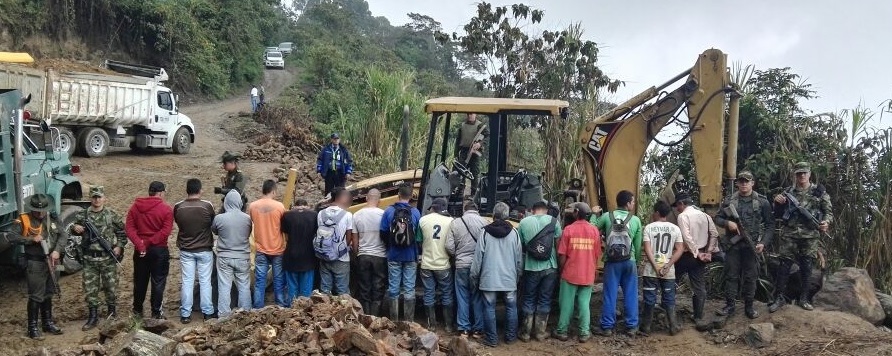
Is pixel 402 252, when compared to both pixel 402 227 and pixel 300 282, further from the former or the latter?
pixel 300 282

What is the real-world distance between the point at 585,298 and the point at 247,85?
112 ft

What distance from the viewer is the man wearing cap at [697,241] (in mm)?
7965

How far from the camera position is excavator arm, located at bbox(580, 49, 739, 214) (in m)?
8.28

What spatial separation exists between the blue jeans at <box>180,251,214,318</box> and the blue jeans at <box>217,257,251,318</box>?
0.11 metres

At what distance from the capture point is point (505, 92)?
16125 millimetres

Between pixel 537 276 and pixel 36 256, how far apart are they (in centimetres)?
522

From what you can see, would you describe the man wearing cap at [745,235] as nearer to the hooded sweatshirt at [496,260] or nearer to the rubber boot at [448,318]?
the hooded sweatshirt at [496,260]

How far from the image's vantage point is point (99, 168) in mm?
17578

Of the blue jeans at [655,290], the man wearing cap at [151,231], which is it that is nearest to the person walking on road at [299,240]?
the man wearing cap at [151,231]

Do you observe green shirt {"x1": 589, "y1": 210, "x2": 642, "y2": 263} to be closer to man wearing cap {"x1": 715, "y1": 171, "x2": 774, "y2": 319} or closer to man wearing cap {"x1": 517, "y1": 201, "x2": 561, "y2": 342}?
man wearing cap {"x1": 517, "y1": 201, "x2": 561, "y2": 342}

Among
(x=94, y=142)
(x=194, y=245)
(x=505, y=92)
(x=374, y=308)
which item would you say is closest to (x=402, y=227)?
(x=374, y=308)

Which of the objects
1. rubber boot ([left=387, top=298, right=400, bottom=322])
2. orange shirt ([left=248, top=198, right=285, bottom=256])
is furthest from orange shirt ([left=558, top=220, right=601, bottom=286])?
orange shirt ([left=248, top=198, right=285, bottom=256])

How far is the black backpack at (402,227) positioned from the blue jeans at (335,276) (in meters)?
0.71

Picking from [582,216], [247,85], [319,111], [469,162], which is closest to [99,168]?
[319,111]
